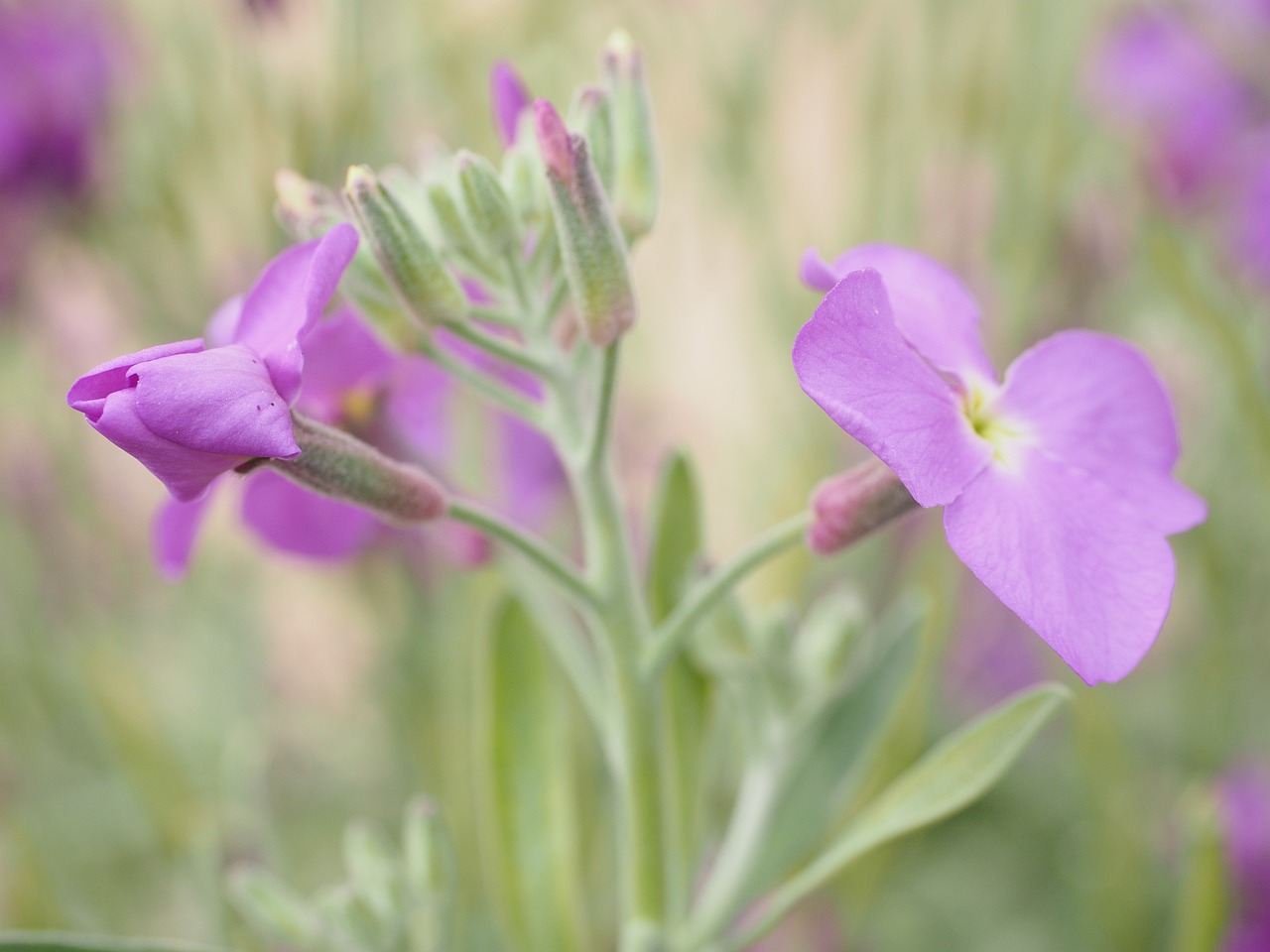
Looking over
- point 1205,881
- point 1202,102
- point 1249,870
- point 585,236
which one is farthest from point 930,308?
point 1202,102

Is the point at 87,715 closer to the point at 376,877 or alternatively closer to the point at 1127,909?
the point at 376,877

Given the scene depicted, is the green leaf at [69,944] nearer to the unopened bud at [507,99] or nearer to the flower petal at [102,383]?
the flower petal at [102,383]

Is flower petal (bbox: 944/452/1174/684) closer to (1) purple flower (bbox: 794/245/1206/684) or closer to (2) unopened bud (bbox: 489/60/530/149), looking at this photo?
(1) purple flower (bbox: 794/245/1206/684)

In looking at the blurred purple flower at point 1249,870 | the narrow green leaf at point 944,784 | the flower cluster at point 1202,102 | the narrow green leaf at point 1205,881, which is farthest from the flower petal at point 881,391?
the flower cluster at point 1202,102

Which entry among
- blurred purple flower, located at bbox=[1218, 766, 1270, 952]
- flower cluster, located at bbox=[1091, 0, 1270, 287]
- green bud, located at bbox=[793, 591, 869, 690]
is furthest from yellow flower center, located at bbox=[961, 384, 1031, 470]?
flower cluster, located at bbox=[1091, 0, 1270, 287]

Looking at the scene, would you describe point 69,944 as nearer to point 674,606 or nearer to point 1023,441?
point 674,606

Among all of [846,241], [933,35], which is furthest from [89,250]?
[933,35]
